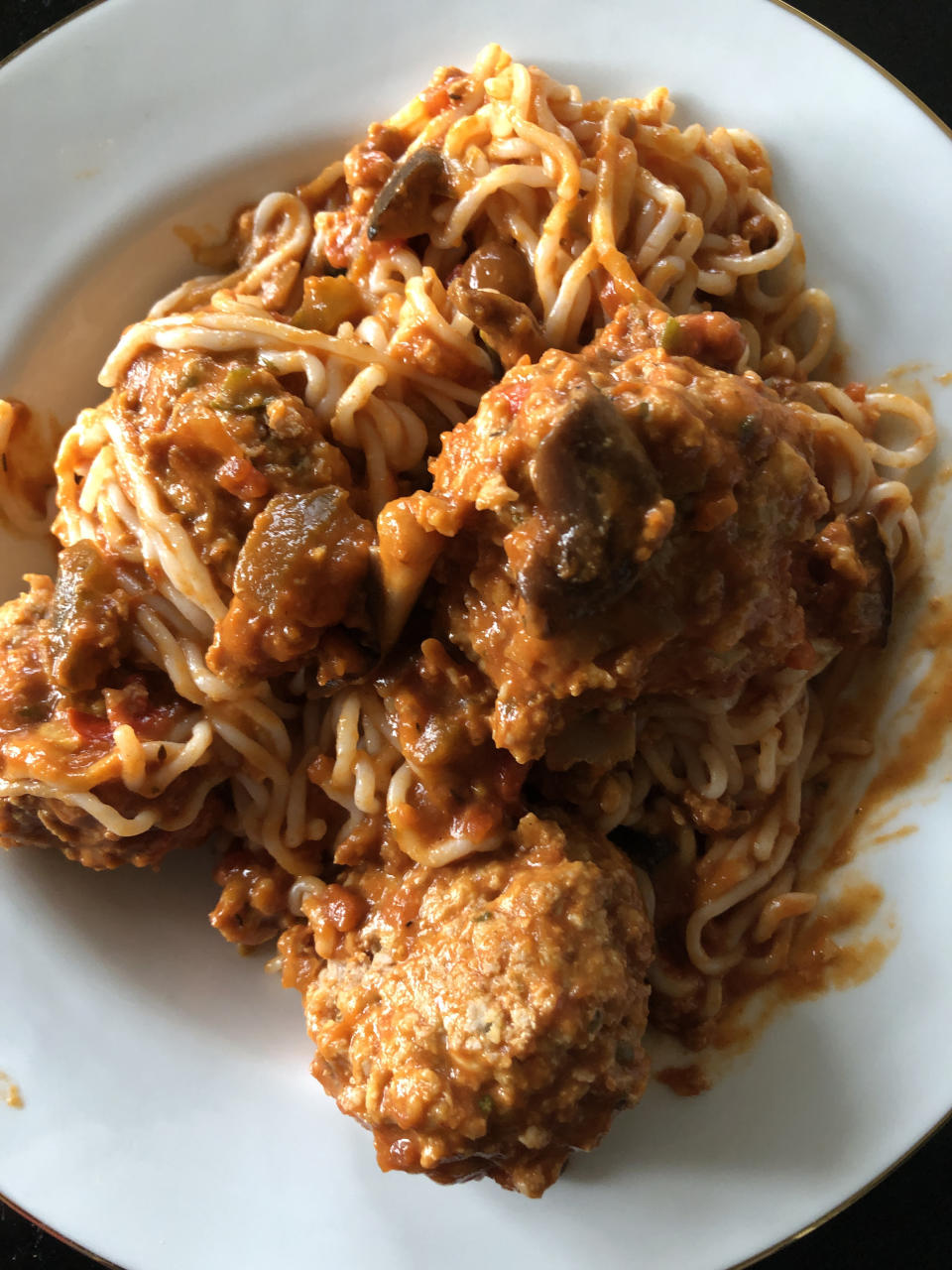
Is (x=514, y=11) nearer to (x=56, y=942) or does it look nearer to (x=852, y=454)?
(x=852, y=454)

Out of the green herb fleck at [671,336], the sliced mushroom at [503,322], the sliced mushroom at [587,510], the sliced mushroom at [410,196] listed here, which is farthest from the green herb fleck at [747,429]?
the sliced mushroom at [410,196]

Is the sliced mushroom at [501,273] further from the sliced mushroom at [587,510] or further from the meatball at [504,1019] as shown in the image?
the meatball at [504,1019]

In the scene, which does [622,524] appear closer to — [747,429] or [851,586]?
[747,429]

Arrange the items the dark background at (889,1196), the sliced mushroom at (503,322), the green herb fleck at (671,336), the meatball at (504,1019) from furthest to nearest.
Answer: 1. the dark background at (889,1196)
2. the sliced mushroom at (503,322)
3. the green herb fleck at (671,336)
4. the meatball at (504,1019)

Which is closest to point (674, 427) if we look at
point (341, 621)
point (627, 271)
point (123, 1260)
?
point (627, 271)

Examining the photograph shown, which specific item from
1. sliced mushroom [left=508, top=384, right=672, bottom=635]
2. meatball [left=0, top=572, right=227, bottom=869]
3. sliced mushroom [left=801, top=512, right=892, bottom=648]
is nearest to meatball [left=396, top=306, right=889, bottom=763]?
sliced mushroom [left=508, top=384, right=672, bottom=635]

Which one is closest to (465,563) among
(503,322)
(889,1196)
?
(503,322)
